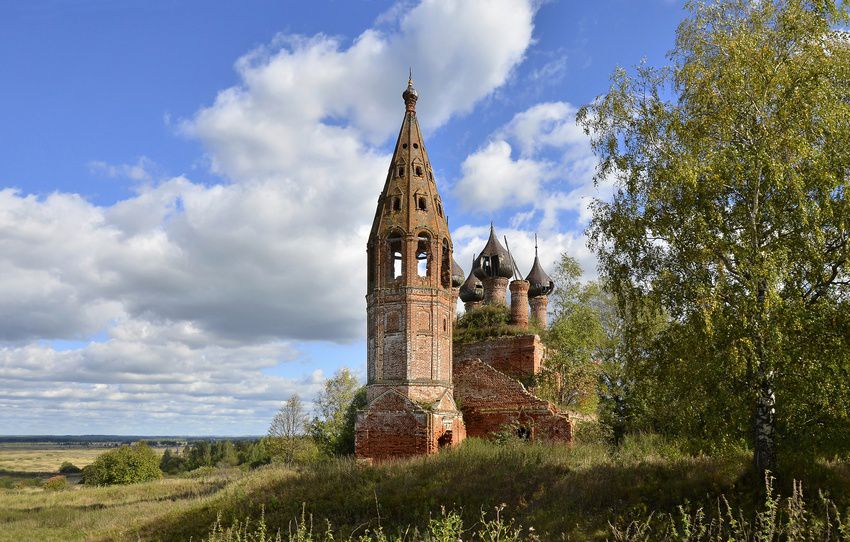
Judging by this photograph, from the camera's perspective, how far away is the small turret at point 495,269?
35875 millimetres

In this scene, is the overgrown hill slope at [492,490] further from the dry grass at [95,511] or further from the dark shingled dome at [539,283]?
the dark shingled dome at [539,283]

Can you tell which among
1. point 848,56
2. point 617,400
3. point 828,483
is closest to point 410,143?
point 617,400

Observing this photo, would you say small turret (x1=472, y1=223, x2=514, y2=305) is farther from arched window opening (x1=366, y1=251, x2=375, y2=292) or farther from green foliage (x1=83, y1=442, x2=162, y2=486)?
green foliage (x1=83, y1=442, x2=162, y2=486)

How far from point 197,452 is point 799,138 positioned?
92182 mm

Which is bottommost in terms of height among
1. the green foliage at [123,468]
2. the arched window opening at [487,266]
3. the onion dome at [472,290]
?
the green foliage at [123,468]

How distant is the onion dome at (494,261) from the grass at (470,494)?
14.6 metres

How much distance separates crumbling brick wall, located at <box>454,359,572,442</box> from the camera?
24172 millimetres

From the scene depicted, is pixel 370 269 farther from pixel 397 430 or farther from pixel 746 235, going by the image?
pixel 746 235

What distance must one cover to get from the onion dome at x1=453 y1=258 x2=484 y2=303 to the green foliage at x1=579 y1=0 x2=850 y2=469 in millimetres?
23192

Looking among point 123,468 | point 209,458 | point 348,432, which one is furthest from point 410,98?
point 209,458

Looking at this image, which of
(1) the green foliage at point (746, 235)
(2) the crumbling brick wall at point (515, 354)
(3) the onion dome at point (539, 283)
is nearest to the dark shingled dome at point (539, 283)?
(3) the onion dome at point (539, 283)

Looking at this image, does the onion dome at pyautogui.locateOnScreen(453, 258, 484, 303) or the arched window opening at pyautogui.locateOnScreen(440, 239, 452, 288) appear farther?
the onion dome at pyautogui.locateOnScreen(453, 258, 484, 303)

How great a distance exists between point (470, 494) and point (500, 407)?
29.3ft

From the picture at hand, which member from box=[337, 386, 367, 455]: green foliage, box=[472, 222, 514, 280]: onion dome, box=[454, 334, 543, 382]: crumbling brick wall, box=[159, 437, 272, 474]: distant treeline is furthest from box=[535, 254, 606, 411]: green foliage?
box=[159, 437, 272, 474]: distant treeline
